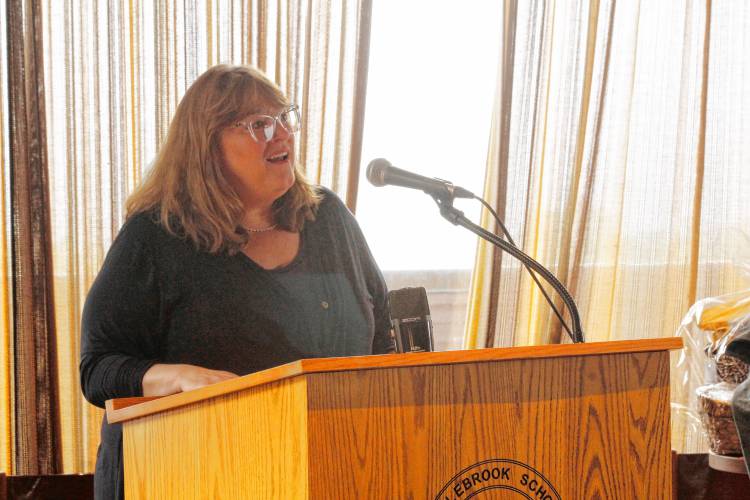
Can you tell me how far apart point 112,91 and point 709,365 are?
82.0 inches

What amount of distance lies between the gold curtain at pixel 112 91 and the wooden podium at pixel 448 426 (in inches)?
67.1

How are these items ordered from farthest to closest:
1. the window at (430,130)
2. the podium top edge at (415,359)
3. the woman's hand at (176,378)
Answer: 1. the window at (430,130)
2. the woman's hand at (176,378)
3. the podium top edge at (415,359)

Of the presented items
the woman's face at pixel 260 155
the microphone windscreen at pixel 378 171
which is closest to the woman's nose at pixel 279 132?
the woman's face at pixel 260 155

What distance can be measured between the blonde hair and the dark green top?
5 cm

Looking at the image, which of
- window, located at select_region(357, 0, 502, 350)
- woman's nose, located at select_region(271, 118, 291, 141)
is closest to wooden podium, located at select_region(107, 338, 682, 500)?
woman's nose, located at select_region(271, 118, 291, 141)

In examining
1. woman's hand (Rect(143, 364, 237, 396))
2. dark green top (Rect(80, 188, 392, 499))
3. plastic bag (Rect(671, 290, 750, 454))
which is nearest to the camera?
woman's hand (Rect(143, 364, 237, 396))

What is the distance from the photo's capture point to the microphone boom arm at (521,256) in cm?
134

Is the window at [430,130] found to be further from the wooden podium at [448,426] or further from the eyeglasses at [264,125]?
the wooden podium at [448,426]

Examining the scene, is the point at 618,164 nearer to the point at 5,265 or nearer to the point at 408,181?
the point at 408,181

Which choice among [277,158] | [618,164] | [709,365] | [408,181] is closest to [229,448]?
[408,181]

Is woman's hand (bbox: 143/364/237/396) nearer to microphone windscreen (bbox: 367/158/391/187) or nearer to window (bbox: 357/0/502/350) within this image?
microphone windscreen (bbox: 367/158/391/187)

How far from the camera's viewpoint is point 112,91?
2.64 meters

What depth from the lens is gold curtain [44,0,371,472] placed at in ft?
8.60

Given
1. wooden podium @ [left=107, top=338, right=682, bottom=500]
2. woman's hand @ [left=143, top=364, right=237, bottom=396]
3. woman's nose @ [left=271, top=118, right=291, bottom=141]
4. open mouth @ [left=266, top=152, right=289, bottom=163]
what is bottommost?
woman's hand @ [left=143, top=364, right=237, bottom=396]
